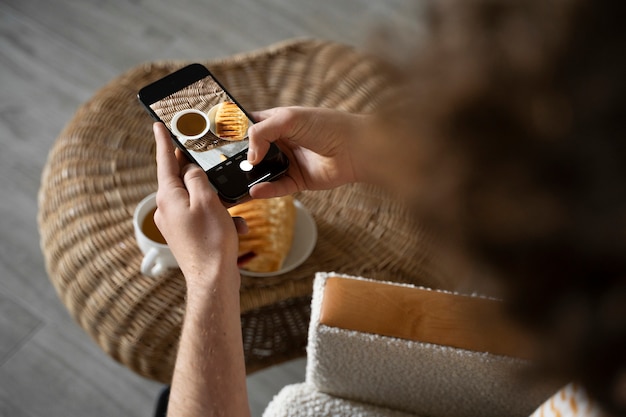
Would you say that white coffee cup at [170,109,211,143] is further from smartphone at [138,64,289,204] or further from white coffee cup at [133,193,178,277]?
white coffee cup at [133,193,178,277]

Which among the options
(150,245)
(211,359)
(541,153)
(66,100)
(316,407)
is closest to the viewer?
(541,153)

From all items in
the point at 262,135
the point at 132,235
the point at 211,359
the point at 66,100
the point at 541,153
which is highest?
the point at 541,153

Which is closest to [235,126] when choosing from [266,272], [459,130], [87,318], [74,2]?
[266,272]

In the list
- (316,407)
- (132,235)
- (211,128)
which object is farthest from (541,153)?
(132,235)

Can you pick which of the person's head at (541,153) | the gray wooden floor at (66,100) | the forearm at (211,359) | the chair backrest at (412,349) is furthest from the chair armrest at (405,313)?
the gray wooden floor at (66,100)

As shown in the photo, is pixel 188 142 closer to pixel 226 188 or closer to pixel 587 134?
pixel 226 188

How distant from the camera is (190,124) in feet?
2.92

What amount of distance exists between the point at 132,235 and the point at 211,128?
197mm

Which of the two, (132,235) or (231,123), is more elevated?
(231,123)

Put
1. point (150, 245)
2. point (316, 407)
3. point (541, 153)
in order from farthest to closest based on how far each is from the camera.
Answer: point (150, 245) < point (316, 407) < point (541, 153)

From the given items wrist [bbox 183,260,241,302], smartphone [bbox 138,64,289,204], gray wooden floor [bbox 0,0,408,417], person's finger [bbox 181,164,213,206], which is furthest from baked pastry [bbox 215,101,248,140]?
gray wooden floor [bbox 0,0,408,417]

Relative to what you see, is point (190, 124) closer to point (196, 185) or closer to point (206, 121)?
point (206, 121)

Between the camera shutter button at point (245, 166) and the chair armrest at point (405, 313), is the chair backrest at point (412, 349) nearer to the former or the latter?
the chair armrest at point (405, 313)

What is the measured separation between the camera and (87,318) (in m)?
0.96
